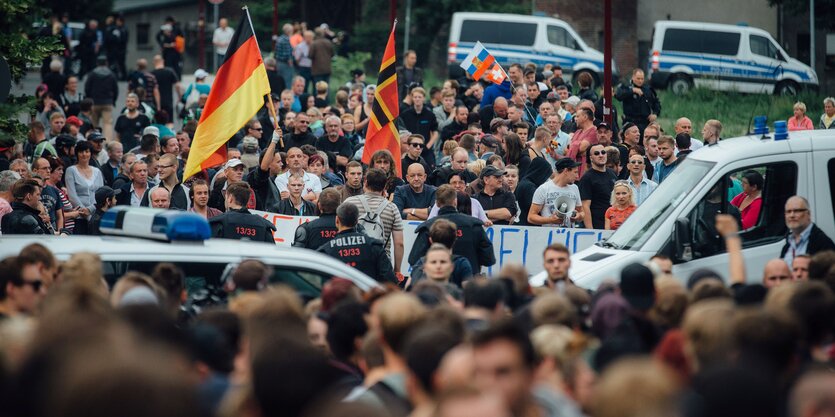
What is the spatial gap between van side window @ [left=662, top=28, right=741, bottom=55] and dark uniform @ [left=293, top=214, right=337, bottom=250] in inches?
1019

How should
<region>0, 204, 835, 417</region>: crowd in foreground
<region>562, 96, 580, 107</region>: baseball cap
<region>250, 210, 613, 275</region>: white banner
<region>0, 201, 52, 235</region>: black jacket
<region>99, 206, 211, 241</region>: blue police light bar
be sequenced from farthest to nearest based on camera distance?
<region>562, 96, 580, 107</region>: baseball cap
<region>250, 210, 613, 275</region>: white banner
<region>0, 201, 52, 235</region>: black jacket
<region>99, 206, 211, 241</region>: blue police light bar
<region>0, 204, 835, 417</region>: crowd in foreground

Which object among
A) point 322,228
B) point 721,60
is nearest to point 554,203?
point 322,228

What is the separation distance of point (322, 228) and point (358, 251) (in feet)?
2.94

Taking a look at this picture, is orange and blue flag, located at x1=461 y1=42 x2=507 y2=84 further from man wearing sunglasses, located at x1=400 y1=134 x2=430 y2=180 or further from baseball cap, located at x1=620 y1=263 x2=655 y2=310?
baseball cap, located at x1=620 y1=263 x2=655 y2=310

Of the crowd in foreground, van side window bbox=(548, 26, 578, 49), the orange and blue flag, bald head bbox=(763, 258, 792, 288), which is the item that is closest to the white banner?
the crowd in foreground

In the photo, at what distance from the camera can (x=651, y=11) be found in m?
44.5

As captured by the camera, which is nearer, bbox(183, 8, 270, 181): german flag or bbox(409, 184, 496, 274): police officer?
bbox(409, 184, 496, 274): police officer

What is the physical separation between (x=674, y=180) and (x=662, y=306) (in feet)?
13.6

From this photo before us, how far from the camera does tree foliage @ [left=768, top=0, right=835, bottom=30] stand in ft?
121

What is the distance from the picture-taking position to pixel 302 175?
1451cm

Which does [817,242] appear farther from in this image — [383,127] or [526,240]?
[383,127]

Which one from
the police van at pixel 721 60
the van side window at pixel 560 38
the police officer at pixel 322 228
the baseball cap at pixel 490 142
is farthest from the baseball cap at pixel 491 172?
the van side window at pixel 560 38

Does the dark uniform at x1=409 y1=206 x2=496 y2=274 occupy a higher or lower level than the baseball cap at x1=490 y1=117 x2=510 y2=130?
A: lower

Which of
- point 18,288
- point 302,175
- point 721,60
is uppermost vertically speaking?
point 721,60
